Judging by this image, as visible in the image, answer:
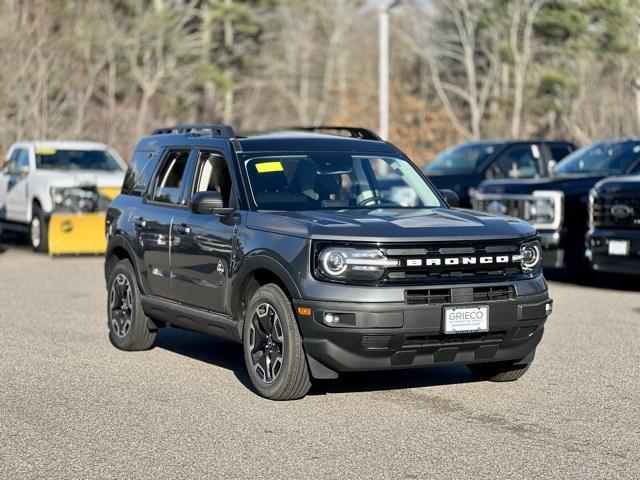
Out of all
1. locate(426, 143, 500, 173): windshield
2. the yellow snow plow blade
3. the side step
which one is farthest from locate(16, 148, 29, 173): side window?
the side step

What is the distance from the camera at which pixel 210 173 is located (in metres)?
10.1

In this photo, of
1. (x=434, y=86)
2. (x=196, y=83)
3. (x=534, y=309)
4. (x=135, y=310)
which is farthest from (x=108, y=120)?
(x=534, y=309)

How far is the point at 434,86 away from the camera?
197 feet

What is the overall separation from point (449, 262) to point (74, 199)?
47.7ft

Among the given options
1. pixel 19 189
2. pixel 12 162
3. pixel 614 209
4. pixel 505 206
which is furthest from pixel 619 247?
pixel 12 162

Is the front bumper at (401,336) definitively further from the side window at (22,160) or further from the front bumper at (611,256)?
the side window at (22,160)

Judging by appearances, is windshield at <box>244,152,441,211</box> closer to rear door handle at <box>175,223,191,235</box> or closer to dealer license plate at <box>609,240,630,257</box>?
rear door handle at <box>175,223,191,235</box>

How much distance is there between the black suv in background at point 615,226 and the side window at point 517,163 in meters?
5.83

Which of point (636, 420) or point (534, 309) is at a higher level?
point (534, 309)

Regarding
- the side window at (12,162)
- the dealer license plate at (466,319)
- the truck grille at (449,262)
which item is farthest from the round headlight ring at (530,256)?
the side window at (12,162)

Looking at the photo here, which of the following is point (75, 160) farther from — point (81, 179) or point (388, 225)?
point (388, 225)

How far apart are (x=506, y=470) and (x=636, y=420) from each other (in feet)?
5.42

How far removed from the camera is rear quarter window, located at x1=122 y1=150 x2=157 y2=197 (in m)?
11.0

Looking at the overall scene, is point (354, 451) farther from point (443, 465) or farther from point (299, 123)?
point (299, 123)
